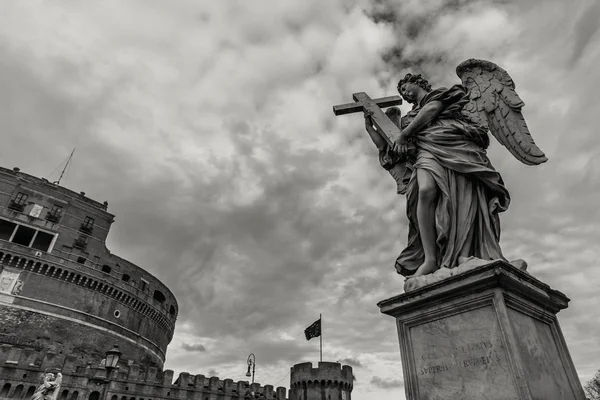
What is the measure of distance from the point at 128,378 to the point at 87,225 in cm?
2147

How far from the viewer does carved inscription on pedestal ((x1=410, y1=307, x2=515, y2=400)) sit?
2674 millimetres

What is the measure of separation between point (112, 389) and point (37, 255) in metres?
17.7

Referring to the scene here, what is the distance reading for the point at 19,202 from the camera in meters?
39.2

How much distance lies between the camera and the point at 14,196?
3922 centimetres

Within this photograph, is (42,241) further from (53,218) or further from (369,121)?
(369,121)

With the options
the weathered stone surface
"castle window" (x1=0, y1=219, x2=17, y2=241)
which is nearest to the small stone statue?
the weathered stone surface

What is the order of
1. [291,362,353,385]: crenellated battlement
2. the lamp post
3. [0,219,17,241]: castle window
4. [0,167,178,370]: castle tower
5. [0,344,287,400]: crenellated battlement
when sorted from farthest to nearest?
1. [0,219,17,241]: castle window
2. [291,362,353,385]: crenellated battlement
3. [0,167,178,370]: castle tower
4. [0,344,287,400]: crenellated battlement
5. the lamp post

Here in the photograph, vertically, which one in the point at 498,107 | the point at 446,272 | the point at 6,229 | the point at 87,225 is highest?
the point at 87,225

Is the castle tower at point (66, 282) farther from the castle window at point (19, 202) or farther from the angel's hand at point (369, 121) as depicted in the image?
the angel's hand at point (369, 121)

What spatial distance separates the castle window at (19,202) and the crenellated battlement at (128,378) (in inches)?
614

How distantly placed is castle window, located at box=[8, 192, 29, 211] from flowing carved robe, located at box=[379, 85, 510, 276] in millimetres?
46982

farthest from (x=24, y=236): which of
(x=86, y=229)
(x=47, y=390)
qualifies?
(x=47, y=390)

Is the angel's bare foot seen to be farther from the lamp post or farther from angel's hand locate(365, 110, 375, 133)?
the lamp post

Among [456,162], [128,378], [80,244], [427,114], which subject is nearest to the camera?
[456,162]
